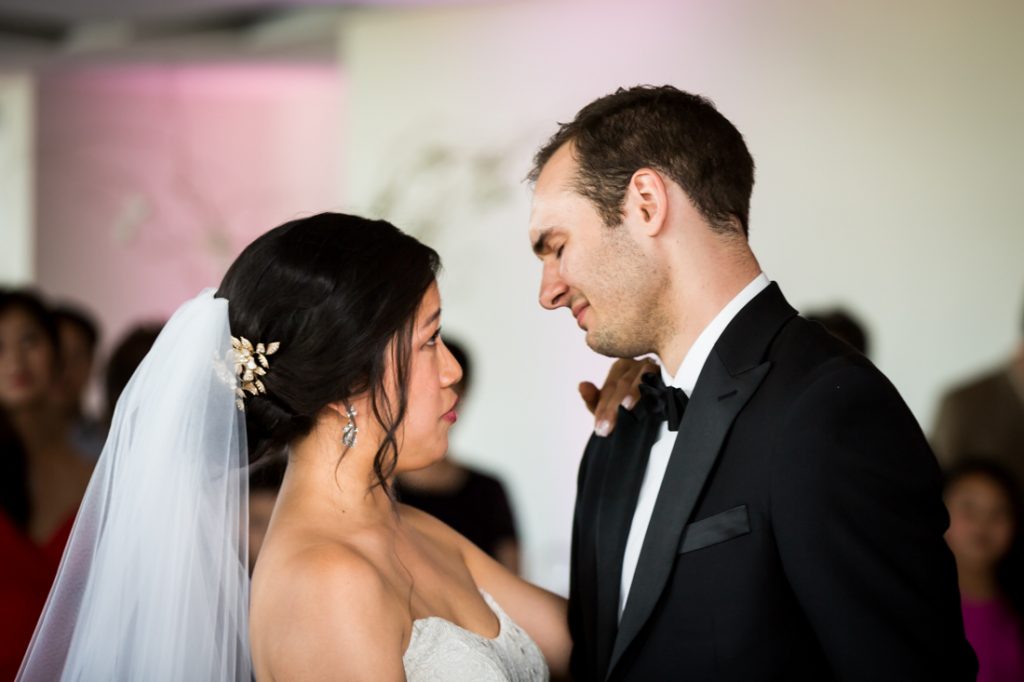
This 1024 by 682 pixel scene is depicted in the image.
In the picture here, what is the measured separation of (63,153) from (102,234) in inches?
22.8

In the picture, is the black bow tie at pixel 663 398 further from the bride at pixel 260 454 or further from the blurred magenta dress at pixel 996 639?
the blurred magenta dress at pixel 996 639

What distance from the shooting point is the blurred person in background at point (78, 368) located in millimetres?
5023

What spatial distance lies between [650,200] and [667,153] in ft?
0.31

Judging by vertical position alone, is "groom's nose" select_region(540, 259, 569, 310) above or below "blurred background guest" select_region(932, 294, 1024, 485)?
above

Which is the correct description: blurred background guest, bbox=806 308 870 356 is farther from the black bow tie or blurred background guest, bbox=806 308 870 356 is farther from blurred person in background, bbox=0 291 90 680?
blurred person in background, bbox=0 291 90 680

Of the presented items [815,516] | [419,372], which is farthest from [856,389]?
[419,372]

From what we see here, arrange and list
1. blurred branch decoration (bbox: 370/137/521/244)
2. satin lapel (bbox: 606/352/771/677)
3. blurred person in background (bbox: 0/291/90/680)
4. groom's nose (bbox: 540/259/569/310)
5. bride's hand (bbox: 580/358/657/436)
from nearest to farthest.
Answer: satin lapel (bbox: 606/352/771/677), groom's nose (bbox: 540/259/569/310), bride's hand (bbox: 580/358/657/436), blurred person in background (bbox: 0/291/90/680), blurred branch decoration (bbox: 370/137/521/244)

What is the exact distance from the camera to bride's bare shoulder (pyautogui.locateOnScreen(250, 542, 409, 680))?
6.32ft

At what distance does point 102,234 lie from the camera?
8062mm

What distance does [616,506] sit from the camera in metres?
2.29

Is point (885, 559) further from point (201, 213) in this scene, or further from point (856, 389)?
point (201, 213)

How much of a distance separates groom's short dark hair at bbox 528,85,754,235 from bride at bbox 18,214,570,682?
344 millimetres

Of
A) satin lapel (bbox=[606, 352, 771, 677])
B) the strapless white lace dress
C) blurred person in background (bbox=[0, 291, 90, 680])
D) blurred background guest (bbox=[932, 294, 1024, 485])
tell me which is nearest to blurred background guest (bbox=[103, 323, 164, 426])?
blurred person in background (bbox=[0, 291, 90, 680])

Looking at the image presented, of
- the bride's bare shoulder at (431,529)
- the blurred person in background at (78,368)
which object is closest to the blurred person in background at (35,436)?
the blurred person in background at (78,368)
